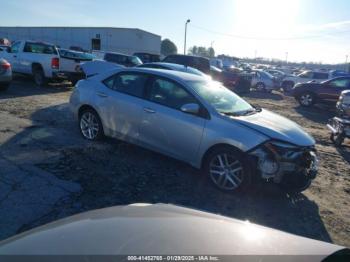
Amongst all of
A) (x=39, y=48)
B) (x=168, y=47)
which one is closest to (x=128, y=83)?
(x=39, y=48)

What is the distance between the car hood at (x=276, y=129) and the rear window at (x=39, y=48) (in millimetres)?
11645

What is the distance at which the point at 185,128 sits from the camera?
5160 millimetres

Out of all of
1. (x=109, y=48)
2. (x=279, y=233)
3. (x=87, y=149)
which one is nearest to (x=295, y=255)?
(x=279, y=233)

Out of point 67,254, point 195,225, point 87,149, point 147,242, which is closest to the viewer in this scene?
point 67,254

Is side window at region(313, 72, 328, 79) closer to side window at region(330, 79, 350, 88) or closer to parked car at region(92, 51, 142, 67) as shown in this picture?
side window at region(330, 79, 350, 88)

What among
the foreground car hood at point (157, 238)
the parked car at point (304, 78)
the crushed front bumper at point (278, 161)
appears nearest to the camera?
the foreground car hood at point (157, 238)

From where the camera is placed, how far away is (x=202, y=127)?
16.4 ft

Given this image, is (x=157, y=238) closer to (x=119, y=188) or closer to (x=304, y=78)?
(x=119, y=188)

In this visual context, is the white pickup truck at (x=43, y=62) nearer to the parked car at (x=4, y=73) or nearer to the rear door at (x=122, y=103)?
the parked car at (x=4, y=73)

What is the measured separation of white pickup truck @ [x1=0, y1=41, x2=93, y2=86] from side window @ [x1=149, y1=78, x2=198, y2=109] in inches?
366

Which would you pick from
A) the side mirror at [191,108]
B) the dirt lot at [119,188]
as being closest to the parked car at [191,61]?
the dirt lot at [119,188]

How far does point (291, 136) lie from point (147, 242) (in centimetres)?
356

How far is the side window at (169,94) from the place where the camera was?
17.6 feet

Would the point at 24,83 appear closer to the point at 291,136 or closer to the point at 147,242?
the point at 291,136
